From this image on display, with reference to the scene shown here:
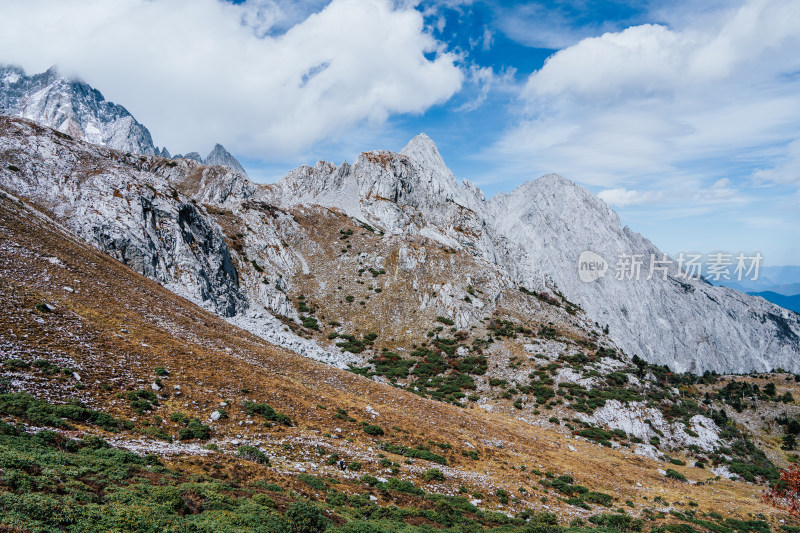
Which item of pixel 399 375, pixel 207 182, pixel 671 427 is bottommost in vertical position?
pixel 399 375

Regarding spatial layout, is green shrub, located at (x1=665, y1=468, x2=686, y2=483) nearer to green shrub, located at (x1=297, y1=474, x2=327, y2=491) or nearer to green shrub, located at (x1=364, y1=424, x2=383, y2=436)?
green shrub, located at (x1=364, y1=424, x2=383, y2=436)

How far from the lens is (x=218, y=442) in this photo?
61.6 ft

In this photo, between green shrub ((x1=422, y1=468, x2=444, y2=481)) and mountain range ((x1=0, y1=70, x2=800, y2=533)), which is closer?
mountain range ((x1=0, y1=70, x2=800, y2=533))

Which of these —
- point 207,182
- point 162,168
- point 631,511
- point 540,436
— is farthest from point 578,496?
point 162,168

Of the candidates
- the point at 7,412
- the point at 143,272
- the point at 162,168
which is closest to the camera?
the point at 7,412

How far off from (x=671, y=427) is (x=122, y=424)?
2437 inches

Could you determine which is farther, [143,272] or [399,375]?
[399,375]

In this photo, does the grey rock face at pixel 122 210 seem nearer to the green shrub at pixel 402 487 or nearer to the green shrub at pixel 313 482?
the green shrub at pixel 313 482

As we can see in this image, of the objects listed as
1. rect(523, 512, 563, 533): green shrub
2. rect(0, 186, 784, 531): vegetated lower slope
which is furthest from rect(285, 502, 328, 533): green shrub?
rect(523, 512, 563, 533): green shrub

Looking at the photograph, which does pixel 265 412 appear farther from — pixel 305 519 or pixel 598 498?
pixel 598 498

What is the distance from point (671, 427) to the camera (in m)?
50.0

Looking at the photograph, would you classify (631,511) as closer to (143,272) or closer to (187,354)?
(187,354)

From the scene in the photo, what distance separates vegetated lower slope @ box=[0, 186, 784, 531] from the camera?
12.1m

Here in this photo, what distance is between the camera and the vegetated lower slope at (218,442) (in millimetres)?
12094
